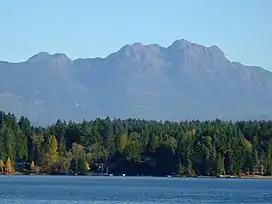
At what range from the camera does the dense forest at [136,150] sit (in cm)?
15525

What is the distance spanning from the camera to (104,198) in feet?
273

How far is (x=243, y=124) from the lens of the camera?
605 ft

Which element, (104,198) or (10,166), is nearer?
(104,198)

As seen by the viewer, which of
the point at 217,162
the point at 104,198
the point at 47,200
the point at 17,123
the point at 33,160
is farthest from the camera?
the point at 17,123

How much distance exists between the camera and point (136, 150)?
6329 inches

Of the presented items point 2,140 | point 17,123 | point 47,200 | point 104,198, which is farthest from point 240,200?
point 17,123

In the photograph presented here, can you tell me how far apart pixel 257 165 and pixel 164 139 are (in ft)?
62.9

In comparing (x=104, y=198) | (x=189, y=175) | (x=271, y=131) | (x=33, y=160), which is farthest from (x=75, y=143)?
(x=104, y=198)

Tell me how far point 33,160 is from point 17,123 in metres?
16.7

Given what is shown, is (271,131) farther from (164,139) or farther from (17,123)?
(17,123)

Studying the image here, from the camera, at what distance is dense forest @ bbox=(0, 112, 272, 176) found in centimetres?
15525

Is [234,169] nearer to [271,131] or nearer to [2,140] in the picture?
[271,131]

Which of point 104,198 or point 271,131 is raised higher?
point 271,131

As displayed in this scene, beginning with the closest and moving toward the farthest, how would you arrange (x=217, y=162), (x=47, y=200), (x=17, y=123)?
(x=47, y=200) < (x=217, y=162) < (x=17, y=123)
